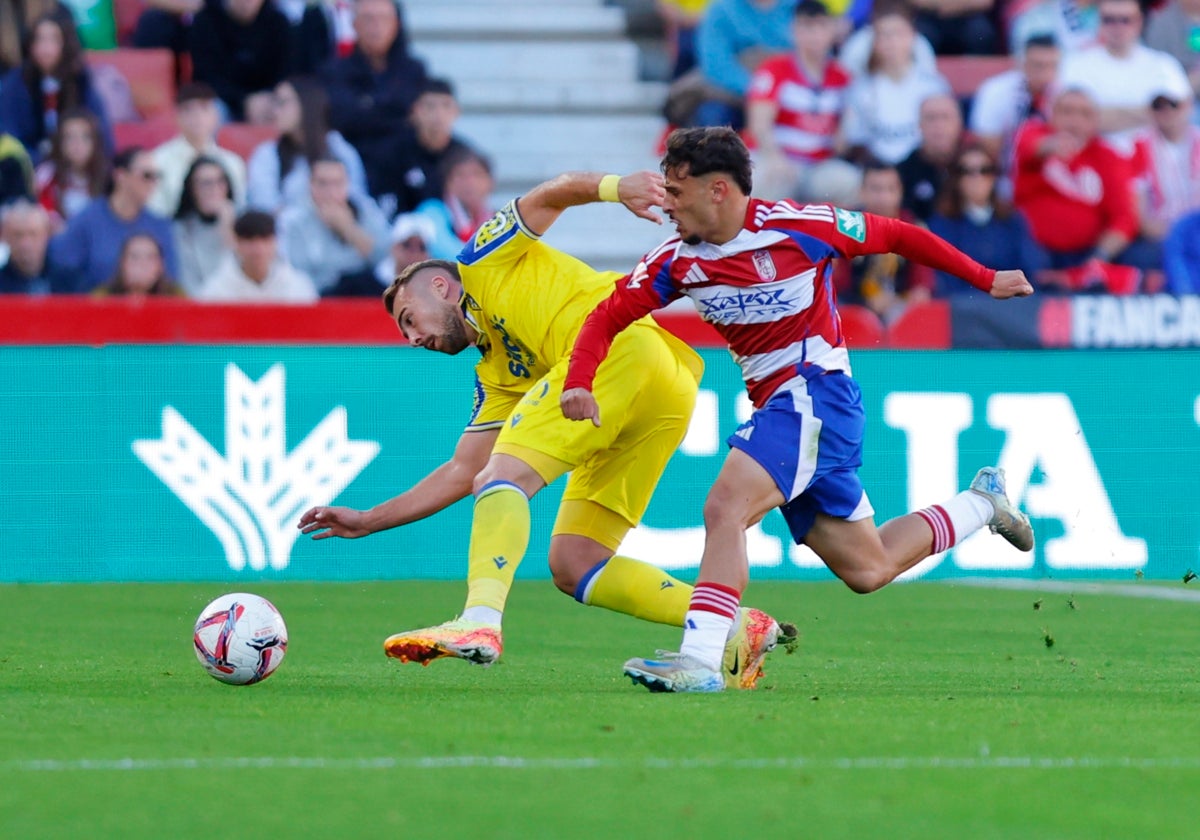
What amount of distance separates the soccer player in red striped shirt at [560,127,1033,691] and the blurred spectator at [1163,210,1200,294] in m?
9.50

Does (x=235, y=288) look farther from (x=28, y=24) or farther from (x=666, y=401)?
(x=666, y=401)

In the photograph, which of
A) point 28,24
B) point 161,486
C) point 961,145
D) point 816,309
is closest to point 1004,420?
point 961,145

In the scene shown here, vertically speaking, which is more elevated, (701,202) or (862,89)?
(701,202)

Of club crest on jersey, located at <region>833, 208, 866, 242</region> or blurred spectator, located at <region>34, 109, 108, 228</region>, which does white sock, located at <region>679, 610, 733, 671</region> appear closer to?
club crest on jersey, located at <region>833, 208, 866, 242</region>

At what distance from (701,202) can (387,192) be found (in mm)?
9141

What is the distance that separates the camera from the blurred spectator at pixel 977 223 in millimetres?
15383

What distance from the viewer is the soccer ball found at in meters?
6.79

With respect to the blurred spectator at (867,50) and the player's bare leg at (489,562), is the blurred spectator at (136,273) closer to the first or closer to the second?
the blurred spectator at (867,50)

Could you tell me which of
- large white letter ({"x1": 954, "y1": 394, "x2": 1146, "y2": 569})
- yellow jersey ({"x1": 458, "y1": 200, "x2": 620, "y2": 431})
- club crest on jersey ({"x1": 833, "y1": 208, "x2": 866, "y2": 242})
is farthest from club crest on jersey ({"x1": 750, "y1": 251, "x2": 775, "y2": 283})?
large white letter ({"x1": 954, "y1": 394, "x2": 1146, "y2": 569})

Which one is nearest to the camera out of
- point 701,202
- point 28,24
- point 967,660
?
point 701,202

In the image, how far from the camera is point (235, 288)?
1438cm

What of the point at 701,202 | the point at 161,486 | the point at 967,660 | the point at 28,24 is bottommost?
the point at 161,486

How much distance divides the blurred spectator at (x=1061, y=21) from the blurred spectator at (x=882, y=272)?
2.75 m

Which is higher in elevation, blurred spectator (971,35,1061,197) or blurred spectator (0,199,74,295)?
blurred spectator (971,35,1061,197)
